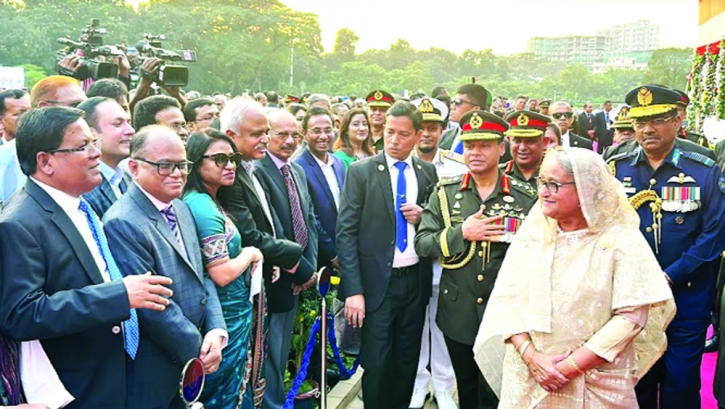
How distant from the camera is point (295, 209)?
442 cm

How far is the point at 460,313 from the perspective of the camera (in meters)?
4.18

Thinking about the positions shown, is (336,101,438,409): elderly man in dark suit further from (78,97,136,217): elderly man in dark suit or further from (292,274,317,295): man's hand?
(78,97,136,217): elderly man in dark suit

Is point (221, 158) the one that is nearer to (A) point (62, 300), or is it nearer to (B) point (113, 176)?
(B) point (113, 176)

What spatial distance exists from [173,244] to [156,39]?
6.21 metres

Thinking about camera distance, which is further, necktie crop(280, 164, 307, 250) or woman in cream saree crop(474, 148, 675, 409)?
necktie crop(280, 164, 307, 250)

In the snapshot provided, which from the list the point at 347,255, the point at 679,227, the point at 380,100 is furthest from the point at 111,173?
the point at 380,100

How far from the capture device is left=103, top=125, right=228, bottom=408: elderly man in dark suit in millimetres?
2893

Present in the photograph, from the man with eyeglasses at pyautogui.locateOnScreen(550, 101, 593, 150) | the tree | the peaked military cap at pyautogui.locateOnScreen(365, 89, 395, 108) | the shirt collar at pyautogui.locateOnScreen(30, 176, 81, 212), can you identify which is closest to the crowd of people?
the shirt collar at pyautogui.locateOnScreen(30, 176, 81, 212)

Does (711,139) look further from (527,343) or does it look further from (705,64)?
(527,343)

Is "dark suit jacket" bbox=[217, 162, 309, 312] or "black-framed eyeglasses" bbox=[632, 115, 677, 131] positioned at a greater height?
"black-framed eyeglasses" bbox=[632, 115, 677, 131]

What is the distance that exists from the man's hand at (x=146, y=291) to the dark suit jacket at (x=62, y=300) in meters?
0.03

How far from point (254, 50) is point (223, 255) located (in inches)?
1894

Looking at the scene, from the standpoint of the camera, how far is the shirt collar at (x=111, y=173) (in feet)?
11.4

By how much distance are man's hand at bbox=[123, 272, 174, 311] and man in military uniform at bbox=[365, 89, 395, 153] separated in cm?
428
